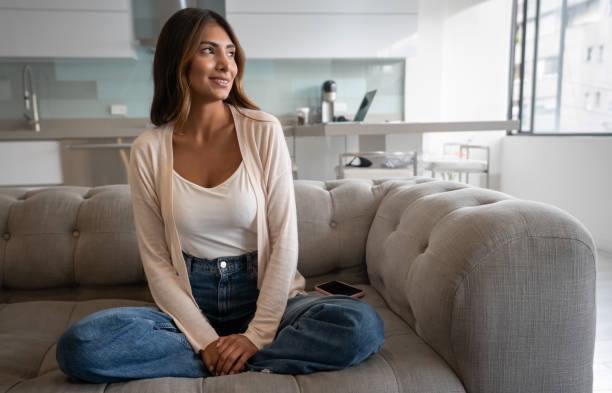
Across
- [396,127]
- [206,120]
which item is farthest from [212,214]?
[396,127]

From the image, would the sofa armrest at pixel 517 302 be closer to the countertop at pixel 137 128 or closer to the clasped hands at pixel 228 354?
the clasped hands at pixel 228 354

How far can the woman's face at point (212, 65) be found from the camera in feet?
3.88

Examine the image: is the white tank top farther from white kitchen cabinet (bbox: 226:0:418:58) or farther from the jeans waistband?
white kitchen cabinet (bbox: 226:0:418:58)

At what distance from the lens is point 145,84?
169 inches

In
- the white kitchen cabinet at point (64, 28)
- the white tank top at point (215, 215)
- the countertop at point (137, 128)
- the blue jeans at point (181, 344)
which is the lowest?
the blue jeans at point (181, 344)

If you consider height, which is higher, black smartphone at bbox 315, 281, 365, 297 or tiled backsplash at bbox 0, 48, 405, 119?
tiled backsplash at bbox 0, 48, 405, 119

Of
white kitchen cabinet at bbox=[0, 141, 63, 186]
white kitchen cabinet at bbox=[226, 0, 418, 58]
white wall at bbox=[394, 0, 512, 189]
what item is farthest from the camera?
white wall at bbox=[394, 0, 512, 189]

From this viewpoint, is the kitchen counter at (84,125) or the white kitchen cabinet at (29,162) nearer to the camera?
the white kitchen cabinet at (29,162)

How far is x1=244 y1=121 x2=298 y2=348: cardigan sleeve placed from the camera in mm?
1096

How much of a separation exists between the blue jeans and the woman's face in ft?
1.86

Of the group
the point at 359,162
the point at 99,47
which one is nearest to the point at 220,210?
the point at 359,162

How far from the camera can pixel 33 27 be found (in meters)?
3.72

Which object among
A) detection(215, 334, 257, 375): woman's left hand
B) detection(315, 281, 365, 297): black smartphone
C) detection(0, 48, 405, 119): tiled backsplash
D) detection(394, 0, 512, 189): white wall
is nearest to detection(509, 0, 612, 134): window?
detection(394, 0, 512, 189): white wall

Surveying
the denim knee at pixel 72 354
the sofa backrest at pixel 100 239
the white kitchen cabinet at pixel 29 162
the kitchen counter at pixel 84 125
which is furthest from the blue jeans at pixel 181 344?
the kitchen counter at pixel 84 125
